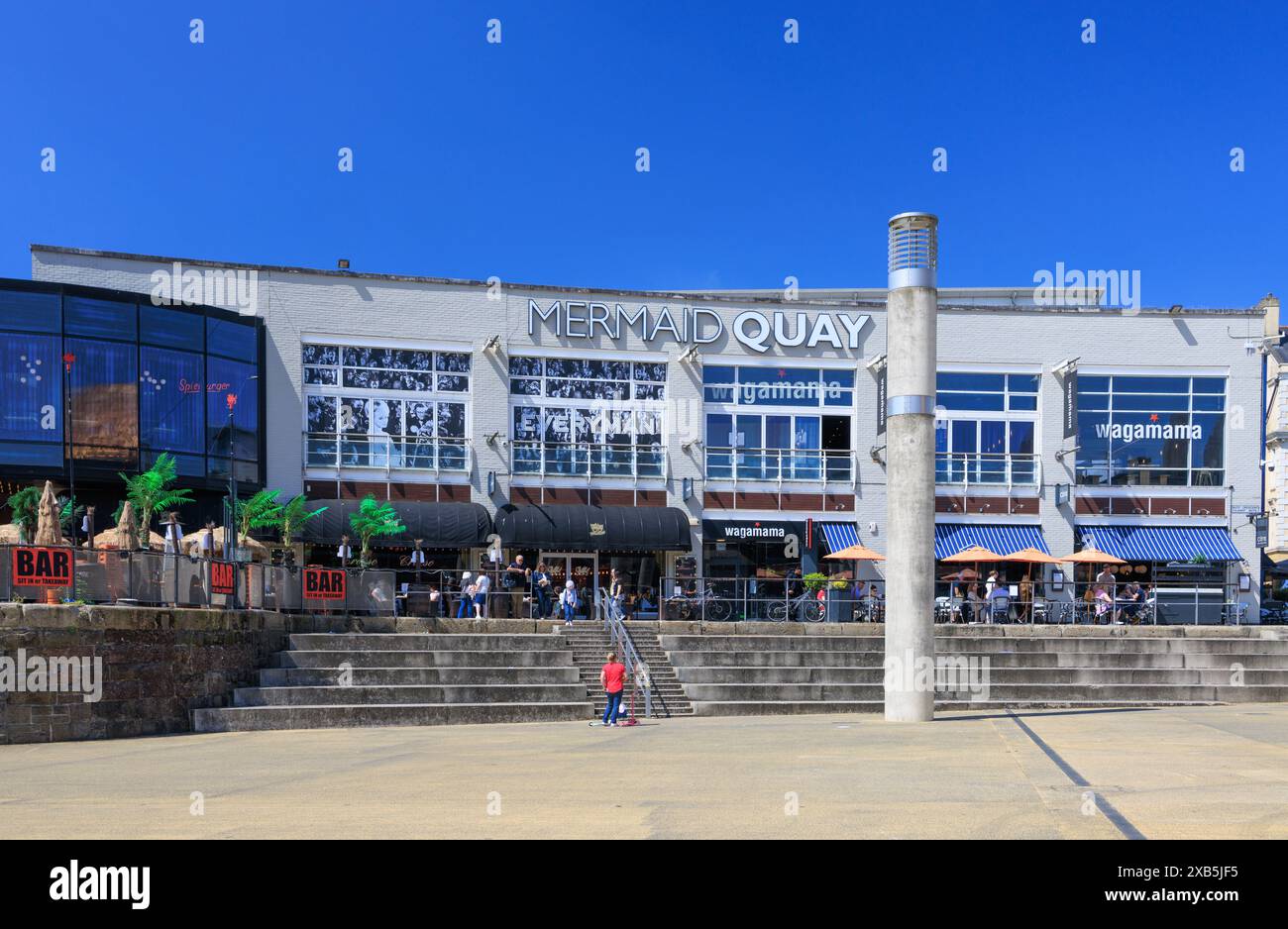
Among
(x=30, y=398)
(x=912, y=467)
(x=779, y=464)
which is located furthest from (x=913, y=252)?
(x=30, y=398)

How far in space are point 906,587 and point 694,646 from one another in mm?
6162

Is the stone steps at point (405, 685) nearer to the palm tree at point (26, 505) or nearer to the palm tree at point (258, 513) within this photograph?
the palm tree at point (26, 505)

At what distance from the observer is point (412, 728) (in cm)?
2058

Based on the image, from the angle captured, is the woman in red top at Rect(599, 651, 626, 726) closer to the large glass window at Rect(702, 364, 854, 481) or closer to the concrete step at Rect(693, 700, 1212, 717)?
the concrete step at Rect(693, 700, 1212, 717)

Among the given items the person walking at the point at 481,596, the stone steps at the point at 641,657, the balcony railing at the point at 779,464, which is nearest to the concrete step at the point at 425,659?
the stone steps at the point at 641,657

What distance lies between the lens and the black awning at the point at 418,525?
33875mm

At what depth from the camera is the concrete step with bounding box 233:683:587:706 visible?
21.0 m

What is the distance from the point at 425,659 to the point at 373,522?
10.9 m

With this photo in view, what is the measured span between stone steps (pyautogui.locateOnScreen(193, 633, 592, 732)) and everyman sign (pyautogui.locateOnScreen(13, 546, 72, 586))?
10.5ft

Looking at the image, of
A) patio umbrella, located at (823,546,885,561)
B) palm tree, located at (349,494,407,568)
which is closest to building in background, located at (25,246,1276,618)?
palm tree, located at (349,494,407,568)

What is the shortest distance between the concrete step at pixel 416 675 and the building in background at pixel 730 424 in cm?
1172

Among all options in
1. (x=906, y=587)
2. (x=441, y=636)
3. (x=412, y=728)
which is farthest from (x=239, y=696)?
(x=906, y=587)

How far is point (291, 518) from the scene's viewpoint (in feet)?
108
